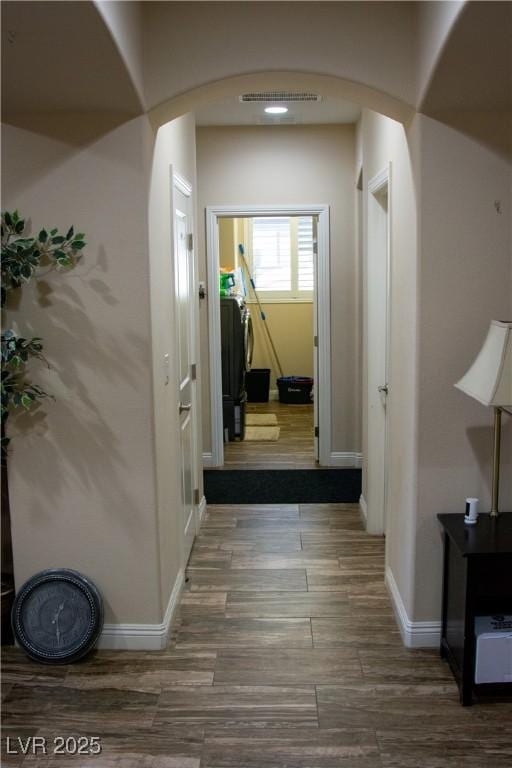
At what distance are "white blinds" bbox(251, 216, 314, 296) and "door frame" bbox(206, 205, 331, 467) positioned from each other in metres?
2.76

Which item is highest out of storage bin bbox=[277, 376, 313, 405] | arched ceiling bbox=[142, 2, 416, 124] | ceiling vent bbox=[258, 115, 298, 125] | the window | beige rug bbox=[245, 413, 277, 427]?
ceiling vent bbox=[258, 115, 298, 125]

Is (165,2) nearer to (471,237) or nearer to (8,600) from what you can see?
(471,237)

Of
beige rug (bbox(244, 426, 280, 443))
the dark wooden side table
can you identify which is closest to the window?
beige rug (bbox(244, 426, 280, 443))

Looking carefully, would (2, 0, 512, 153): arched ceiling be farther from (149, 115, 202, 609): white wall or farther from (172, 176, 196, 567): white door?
(172, 176, 196, 567): white door

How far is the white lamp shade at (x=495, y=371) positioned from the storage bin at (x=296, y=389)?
5469mm

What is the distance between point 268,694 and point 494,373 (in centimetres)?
143

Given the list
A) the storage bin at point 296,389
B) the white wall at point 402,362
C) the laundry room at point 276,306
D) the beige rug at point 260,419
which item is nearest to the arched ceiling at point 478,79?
the white wall at point 402,362

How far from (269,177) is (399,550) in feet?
10.5

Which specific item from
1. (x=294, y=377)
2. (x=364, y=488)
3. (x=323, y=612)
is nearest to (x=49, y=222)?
(x=323, y=612)

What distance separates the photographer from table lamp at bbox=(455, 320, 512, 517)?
2.53 m

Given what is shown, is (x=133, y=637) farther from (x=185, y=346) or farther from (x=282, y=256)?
(x=282, y=256)

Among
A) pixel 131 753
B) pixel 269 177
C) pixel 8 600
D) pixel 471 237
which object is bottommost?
pixel 131 753

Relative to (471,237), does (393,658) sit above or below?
below

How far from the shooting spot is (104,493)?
9.65 ft
